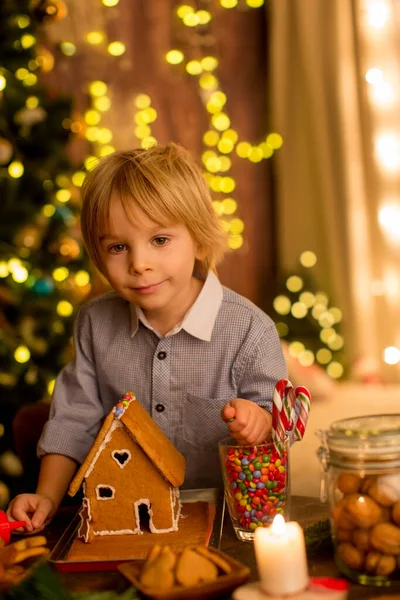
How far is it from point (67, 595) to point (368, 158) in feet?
11.4

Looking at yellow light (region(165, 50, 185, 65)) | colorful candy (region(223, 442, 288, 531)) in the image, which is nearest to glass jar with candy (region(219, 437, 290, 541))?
colorful candy (region(223, 442, 288, 531))

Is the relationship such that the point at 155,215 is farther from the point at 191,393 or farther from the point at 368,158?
the point at 368,158

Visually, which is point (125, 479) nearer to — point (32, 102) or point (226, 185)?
point (32, 102)

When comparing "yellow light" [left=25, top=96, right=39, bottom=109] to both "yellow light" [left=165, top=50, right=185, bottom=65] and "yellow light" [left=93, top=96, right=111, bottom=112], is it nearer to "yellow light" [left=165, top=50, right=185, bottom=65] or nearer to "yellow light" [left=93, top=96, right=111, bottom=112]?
"yellow light" [left=93, top=96, right=111, bottom=112]

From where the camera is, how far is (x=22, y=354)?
2.74m

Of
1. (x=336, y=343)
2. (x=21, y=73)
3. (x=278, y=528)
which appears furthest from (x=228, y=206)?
(x=278, y=528)

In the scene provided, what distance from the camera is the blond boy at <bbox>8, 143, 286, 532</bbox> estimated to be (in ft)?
4.16

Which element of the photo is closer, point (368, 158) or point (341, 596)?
point (341, 596)

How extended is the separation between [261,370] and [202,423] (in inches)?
6.0

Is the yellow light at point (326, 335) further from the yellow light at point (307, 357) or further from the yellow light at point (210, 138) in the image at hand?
the yellow light at point (210, 138)

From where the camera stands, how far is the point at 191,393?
139cm

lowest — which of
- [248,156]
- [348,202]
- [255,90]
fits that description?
[348,202]

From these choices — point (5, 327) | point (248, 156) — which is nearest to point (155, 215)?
point (5, 327)

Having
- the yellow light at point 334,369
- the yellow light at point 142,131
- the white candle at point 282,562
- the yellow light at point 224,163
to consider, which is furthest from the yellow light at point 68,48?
the white candle at point 282,562
